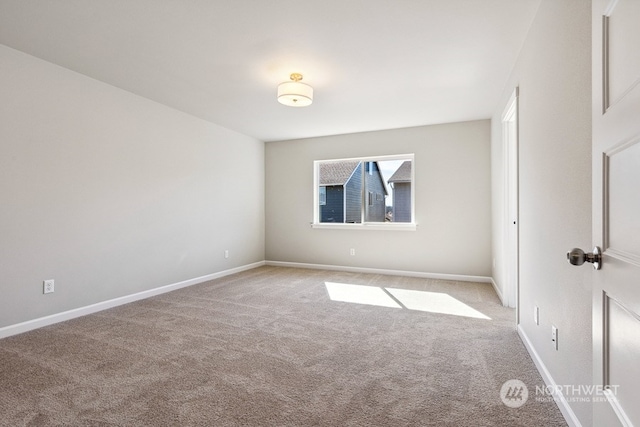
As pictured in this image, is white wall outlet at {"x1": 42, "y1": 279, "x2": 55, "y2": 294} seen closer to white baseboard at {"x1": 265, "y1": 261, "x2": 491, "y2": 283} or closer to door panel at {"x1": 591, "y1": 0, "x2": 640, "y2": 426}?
white baseboard at {"x1": 265, "y1": 261, "x2": 491, "y2": 283}

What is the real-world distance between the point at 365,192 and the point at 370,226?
24.3 inches

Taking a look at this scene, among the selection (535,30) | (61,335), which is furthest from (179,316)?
(535,30)

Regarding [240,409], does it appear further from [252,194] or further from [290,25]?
[252,194]

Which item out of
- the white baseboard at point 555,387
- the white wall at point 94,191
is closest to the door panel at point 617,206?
the white baseboard at point 555,387

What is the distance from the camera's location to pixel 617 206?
33.3 inches

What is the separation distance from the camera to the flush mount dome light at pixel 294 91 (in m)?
3.17

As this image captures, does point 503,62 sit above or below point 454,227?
above

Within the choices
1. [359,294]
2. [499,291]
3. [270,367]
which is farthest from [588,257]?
[499,291]

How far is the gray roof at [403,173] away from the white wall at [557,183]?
264cm

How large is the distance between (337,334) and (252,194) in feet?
12.2

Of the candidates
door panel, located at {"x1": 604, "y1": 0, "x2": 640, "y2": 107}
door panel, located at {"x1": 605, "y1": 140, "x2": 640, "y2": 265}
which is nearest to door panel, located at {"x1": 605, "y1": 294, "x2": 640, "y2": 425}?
door panel, located at {"x1": 605, "y1": 140, "x2": 640, "y2": 265}

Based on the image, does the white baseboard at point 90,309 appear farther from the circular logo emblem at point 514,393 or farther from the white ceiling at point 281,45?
the circular logo emblem at point 514,393

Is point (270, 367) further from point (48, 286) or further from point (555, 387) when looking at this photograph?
point (48, 286)

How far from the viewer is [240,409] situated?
171 centimetres
